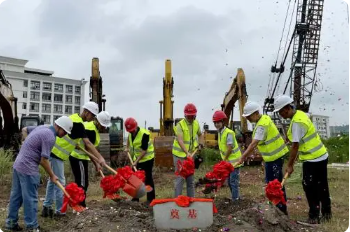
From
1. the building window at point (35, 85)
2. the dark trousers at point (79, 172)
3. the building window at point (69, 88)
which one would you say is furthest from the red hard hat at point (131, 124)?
the building window at point (69, 88)

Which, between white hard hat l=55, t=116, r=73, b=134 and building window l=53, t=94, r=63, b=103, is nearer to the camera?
white hard hat l=55, t=116, r=73, b=134

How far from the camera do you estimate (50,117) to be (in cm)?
6819

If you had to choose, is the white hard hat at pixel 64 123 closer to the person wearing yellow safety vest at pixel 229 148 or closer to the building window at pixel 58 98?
the person wearing yellow safety vest at pixel 229 148

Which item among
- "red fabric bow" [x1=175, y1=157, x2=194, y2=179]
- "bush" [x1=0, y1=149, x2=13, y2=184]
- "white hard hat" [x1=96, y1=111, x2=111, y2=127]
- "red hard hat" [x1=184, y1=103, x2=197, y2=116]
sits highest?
"red hard hat" [x1=184, y1=103, x2=197, y2=116]

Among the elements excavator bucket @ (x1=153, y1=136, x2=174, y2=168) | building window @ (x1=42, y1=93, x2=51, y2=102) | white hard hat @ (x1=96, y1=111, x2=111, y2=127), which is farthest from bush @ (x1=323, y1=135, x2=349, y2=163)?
building window @ (x1=42, y1=93, x2=51, y2=102)

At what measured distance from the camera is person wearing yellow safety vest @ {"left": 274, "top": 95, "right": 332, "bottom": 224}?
16.5 ft

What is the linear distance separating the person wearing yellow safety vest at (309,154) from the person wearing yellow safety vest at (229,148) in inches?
46.9

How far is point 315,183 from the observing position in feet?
16.8

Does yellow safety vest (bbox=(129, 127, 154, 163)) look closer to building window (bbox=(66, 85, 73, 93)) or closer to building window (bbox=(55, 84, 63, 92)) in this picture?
building window (bbox=(55, 84, 63, 92))

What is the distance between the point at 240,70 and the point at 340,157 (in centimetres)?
752

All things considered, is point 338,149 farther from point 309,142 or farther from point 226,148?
point 309,142

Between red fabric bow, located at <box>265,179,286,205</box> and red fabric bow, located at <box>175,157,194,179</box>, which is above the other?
red fabric bow, located at <box>175,157,194,179</box>

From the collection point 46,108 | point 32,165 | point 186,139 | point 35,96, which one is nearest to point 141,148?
point 186,139

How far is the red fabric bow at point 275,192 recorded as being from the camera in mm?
4870
